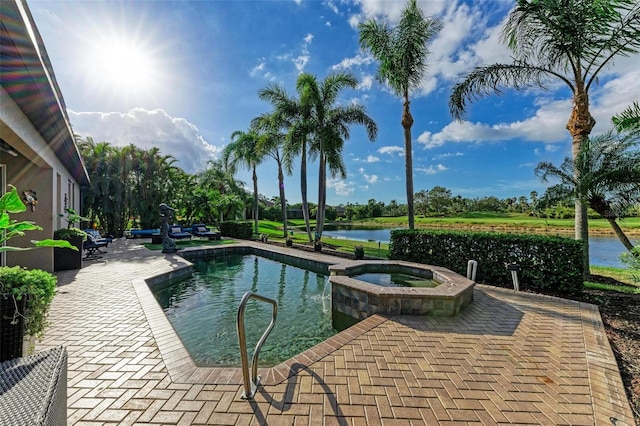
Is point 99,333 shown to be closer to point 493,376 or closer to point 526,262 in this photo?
point 493,376

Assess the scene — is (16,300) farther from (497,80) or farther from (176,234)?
(176,234)

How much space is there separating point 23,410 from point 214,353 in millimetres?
2858

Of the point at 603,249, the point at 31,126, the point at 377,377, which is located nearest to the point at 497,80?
the point at 377,377

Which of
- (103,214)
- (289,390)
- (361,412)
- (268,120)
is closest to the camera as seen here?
(361,412)

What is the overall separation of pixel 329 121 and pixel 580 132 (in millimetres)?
9271

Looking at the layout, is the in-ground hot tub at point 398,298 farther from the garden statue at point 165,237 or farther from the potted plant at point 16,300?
the garden statue at point 165,237

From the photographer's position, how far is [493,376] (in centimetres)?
283

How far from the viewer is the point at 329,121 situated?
1308cm

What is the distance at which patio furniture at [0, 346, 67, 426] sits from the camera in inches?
48.6

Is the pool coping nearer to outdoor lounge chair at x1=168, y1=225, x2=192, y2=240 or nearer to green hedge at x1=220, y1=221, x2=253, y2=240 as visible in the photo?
outdoor lounge chair at x1=168, y1=225, x2=192, y2=240

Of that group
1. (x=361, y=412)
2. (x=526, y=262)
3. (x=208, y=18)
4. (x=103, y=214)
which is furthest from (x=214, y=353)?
(x=103, y=214)

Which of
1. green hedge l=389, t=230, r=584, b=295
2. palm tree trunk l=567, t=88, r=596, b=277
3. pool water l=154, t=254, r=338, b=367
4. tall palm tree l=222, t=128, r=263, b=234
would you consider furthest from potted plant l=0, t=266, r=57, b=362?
tall palm tree l=222, t=128, r=263, b=234

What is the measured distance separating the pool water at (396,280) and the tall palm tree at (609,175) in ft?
15.5

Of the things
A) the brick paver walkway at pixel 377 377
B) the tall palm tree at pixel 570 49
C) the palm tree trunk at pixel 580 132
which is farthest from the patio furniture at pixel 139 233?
the palm tree trunk at pixel 580 132
